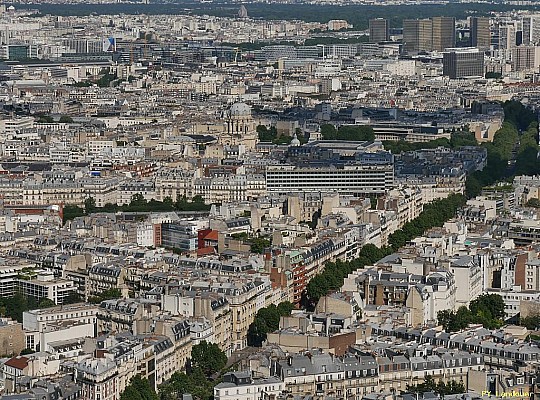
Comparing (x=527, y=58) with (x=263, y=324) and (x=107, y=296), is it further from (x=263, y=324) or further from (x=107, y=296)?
(x=263, y=324)

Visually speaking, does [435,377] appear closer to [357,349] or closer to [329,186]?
[357,349]

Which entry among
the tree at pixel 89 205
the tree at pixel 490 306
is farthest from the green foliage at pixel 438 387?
the tree at pixel 89 205

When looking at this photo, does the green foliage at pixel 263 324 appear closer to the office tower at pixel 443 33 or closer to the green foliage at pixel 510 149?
the green foliage at pixel 510 149

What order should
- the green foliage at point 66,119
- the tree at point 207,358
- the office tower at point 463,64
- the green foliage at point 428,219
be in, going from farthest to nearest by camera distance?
the office tower at point 463,64 < the green foliage at point 66,119 < the green foliage at point 428,219 < the tree at point 207,358

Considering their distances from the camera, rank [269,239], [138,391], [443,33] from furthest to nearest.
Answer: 1. [443,33]
2. [269,239]
3. [138,391]

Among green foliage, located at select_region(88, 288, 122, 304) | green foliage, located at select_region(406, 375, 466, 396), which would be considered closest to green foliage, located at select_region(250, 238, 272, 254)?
green foliage, located at select_region(88, 288, 122, 304)

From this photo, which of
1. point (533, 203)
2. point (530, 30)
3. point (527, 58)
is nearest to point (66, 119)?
point (533, 203)

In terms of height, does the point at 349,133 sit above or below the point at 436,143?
above

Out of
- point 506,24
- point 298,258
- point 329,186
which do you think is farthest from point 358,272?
point 506,24
